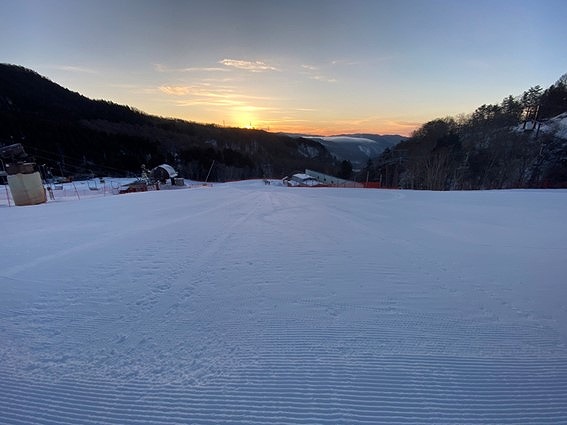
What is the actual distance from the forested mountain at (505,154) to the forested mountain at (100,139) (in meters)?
53.3

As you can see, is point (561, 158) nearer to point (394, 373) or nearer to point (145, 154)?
point (394, 373)

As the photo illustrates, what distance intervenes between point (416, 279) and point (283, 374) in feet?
9.88

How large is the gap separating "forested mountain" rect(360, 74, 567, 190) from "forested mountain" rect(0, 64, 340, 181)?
53.3 m

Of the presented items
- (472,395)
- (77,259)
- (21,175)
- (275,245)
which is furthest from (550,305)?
(21,175)

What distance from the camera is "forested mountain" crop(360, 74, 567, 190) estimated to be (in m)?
40.8

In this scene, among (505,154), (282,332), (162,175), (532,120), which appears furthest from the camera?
(532,120)

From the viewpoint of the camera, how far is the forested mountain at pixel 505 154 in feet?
134

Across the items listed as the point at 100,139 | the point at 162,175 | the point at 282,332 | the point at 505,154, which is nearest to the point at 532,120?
the point at 505,154

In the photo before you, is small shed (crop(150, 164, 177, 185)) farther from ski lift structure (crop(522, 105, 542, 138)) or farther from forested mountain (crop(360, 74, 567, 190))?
ski lift structure (crop(522, 105, 542, 138))

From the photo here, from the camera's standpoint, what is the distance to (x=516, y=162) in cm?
4228

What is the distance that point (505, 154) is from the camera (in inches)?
1702

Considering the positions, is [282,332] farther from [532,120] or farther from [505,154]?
[532,120]

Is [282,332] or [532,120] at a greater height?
[532,120]

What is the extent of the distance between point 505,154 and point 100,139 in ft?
307
